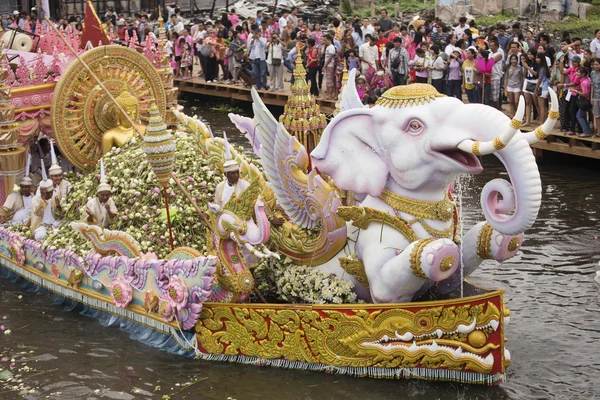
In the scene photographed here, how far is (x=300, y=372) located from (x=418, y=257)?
1.45 m

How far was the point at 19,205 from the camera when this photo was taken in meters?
9.68

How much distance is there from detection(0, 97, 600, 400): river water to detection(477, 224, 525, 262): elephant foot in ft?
3.01

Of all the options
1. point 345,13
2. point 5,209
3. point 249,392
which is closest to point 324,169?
point 249,392

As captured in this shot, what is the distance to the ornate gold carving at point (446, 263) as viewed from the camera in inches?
261

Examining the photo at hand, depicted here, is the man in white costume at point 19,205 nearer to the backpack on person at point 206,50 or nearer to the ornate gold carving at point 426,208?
the ornate gold carving at point 426,208

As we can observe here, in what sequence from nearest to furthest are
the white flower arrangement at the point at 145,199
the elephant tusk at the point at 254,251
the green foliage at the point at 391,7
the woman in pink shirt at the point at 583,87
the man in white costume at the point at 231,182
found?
the elephant tusk at the point at 254,251 → the man in white costume at the point at 231,182 → the white flower arrangement at the point at 145,199 → the woman in pink shirt at the point at 583,87 → the green foliage at the point at 391,7

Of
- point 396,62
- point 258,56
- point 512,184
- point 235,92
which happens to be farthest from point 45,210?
point 235,92

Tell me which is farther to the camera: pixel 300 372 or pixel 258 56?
pixel 258 56

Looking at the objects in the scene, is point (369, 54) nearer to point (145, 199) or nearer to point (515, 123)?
point (145, 199)

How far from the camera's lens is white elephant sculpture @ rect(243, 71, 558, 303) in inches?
259

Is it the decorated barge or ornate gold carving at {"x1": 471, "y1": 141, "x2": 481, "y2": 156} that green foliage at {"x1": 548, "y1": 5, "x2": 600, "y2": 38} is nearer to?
the decorated barge

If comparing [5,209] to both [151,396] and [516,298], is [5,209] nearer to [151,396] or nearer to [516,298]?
[151,396]

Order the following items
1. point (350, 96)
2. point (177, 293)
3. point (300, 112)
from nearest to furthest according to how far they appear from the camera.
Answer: point (177, 293)
point (350, 96)
point (300, 112)

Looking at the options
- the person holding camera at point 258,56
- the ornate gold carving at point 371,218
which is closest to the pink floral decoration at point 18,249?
the ornate gold carving at point 371,218
